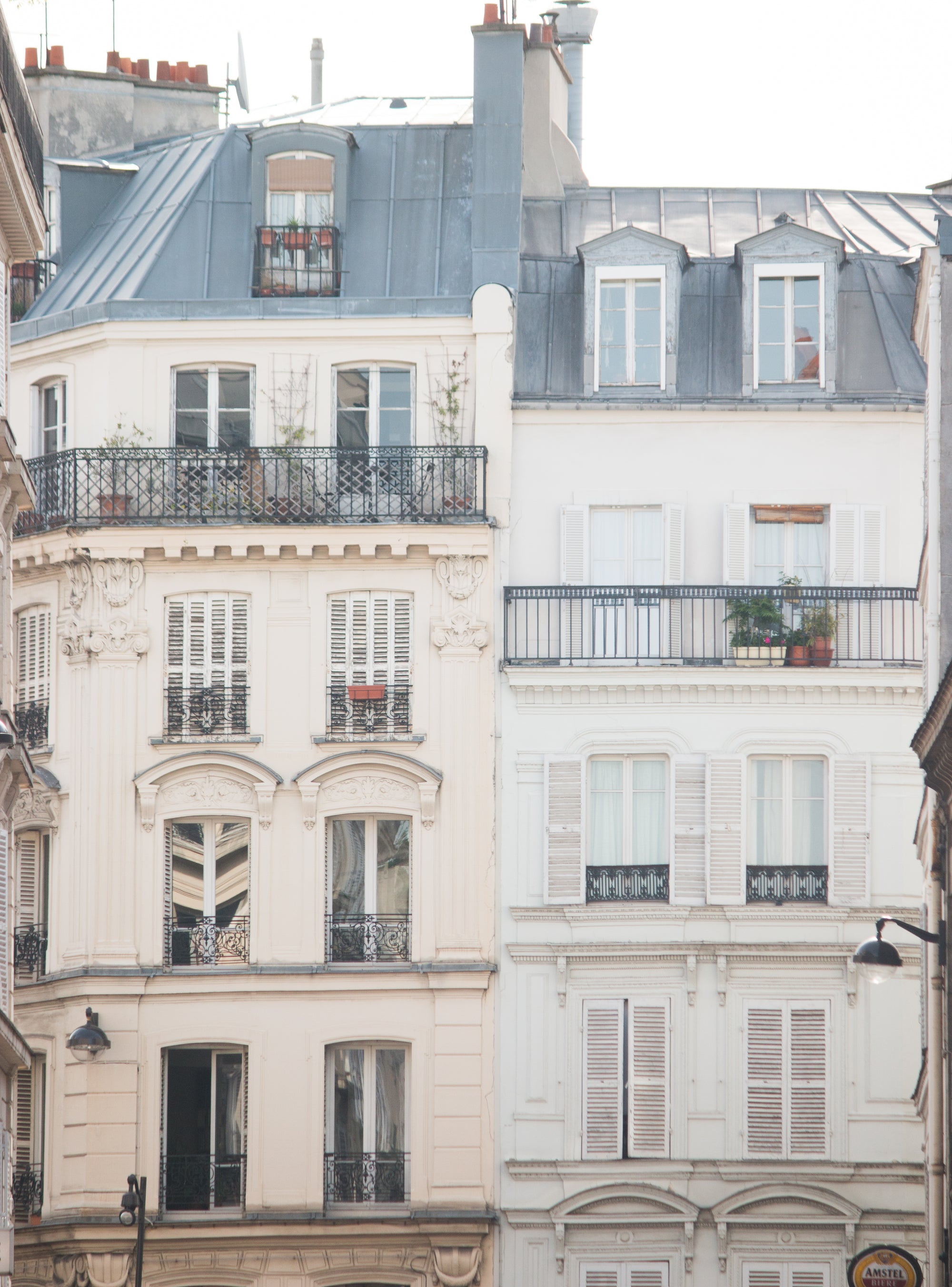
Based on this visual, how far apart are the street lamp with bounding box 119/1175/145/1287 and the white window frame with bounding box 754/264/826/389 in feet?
45.3

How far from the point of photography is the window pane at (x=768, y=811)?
111 feet

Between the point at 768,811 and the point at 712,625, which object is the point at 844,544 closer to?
the point at 712,625

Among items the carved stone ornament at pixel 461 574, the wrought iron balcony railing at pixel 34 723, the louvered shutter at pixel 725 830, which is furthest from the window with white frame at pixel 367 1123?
the carved stone ornament at pixel 461 574

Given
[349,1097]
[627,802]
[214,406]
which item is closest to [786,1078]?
[627,802]

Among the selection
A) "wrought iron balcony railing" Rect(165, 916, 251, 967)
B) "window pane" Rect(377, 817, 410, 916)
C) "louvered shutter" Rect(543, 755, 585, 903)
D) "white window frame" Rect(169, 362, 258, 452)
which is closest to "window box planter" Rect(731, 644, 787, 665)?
"louvered shutter" Rect(543, 755, 585, 903)

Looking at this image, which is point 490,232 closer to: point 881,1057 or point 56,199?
point 56,199

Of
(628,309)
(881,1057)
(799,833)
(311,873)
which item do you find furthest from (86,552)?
(881,1057)

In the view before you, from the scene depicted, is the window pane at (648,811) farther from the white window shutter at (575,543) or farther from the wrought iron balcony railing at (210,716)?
the wrought iron balcony railing at (210,716)

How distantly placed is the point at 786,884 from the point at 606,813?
2.63 m

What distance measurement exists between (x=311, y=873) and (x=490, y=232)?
941cm

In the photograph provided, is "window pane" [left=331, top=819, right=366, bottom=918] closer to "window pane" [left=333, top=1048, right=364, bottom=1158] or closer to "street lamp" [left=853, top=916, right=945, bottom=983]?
"window pane" [left=333, top=1048, right=364, bottom=1158]

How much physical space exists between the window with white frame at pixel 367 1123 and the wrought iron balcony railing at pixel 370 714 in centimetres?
424

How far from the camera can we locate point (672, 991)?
33.4 metres

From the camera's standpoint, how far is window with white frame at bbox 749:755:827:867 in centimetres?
3381
